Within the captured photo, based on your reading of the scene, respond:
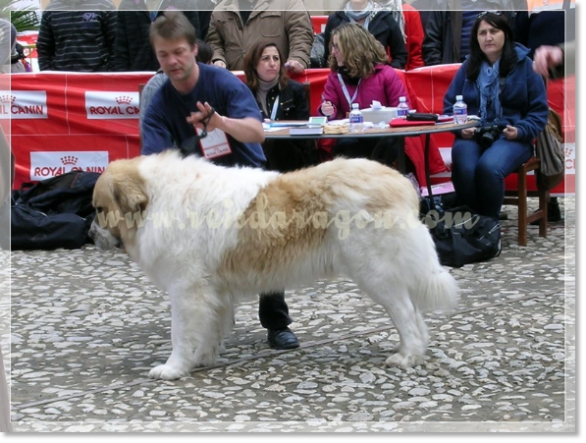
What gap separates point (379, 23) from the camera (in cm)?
940

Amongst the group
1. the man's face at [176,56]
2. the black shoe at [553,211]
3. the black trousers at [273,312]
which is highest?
the man's face at [176,56]

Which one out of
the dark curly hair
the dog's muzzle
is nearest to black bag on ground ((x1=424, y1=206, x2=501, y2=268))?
the dark curly hair

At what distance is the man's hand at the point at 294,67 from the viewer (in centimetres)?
909

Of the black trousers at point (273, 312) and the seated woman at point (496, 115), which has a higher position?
the seated woman at point (496, 115)

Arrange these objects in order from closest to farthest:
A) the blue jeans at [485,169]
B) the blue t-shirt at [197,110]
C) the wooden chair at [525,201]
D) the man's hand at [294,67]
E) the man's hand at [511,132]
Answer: the blue t-shirt at [197,110], the blue jeans at [485,169], the man's hand at [511,132], the wooden chair at [525,201], the man's hand at [294,67]

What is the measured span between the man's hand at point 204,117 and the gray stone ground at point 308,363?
4.63 ft

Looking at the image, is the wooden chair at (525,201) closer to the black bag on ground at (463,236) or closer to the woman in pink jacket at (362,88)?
the black bag on ground at (463,236)

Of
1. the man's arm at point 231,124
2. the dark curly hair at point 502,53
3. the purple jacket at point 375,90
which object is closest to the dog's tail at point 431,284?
the man's arm at point 231,124

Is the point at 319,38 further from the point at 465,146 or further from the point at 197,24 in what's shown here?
the point at 465,146

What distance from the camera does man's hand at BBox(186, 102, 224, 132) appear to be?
463 centimetres

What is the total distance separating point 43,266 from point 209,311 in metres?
3.25

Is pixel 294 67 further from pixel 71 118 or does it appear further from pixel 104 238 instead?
pixel 104 238

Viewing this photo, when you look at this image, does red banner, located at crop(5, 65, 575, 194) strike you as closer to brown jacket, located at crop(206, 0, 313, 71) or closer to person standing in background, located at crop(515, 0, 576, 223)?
brown jacket, located at crop(206, 0, 313, 71)

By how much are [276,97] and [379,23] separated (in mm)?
1681
